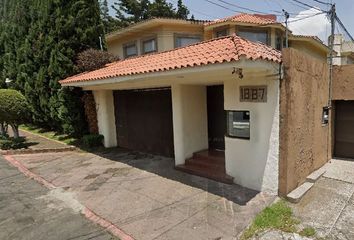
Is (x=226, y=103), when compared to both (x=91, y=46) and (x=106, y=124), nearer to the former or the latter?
(x=106, y=124)

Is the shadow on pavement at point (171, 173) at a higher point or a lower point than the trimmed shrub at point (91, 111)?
lower

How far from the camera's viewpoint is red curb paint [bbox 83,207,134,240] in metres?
5.29

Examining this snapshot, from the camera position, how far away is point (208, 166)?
8750 millimetres

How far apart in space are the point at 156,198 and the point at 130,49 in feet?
Result: 44.1

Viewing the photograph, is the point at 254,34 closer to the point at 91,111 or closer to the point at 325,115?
the point at 325,115

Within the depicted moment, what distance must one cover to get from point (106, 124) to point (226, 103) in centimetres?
730

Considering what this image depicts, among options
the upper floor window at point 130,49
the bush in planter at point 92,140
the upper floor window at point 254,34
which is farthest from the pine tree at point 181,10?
the bush in planter at point 92,140

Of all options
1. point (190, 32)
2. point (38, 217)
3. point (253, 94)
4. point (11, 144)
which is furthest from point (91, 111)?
point (253, 94)

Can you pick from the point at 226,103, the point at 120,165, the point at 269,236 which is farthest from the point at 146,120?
the point at 269,236

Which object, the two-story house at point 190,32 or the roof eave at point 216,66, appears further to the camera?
the two-story house at point 190,32

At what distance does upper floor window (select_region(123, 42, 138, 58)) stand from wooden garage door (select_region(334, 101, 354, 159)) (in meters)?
12.2

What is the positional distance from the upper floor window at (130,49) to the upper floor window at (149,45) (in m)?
0.81

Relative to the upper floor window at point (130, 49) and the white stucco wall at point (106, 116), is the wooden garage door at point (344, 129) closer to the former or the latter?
the white stucco wall at point (106, 116)

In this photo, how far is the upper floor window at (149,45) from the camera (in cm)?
1646
